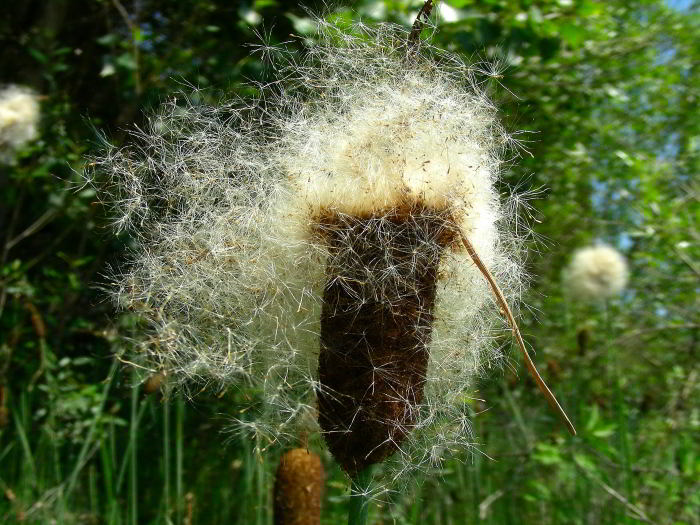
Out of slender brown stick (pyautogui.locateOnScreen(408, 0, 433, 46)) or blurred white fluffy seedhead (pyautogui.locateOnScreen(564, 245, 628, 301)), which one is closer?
slender brown stick (pyautogui.locateOnScreen(408, 0, 433, 46))

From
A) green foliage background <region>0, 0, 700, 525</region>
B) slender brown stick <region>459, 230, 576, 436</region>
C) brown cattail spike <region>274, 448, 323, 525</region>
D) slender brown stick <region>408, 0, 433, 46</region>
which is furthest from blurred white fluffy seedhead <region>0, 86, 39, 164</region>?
slender brown stick <region>459, 230, 576, 436</region>

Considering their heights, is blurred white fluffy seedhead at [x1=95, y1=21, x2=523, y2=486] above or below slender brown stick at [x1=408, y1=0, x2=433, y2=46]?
below

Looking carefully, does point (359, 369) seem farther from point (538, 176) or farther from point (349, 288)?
point (538, 176)

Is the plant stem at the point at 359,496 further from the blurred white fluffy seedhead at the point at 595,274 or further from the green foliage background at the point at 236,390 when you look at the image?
the blurred white fluffy seedhead at the point at 595,274

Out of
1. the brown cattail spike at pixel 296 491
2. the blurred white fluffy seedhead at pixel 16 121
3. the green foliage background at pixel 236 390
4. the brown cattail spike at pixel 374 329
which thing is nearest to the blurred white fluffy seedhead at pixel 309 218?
the brown cattail spike at pixel 374 329

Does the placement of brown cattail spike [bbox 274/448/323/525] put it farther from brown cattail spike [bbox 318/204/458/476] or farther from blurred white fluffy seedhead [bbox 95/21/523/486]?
brown cattail spike [bbox 318/204/458/476]

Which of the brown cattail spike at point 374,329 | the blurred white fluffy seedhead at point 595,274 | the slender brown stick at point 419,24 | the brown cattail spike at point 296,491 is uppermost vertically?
the blurred white fluffy seedhead at point 595,274
